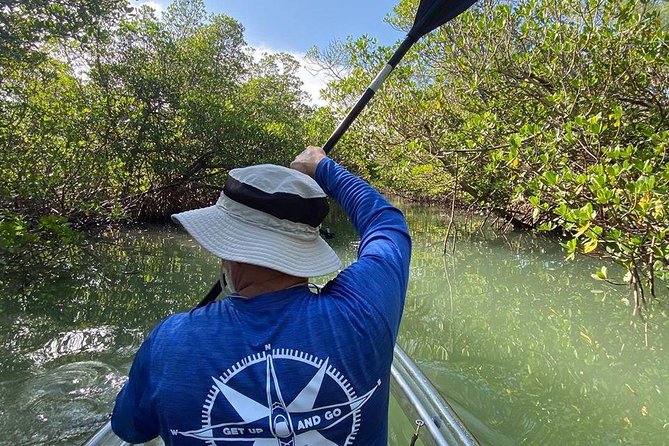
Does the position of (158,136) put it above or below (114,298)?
above

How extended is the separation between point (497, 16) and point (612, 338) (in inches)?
146

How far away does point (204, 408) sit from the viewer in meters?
0.74

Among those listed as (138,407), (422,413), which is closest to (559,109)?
(422,413)

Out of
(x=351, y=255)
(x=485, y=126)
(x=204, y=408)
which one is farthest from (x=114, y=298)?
(x=204, y=408)

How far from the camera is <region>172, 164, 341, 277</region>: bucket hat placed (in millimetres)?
812

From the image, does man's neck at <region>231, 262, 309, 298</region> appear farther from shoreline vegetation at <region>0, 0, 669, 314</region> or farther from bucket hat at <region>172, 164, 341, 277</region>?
shoreline vegetation at <region>0, 0, 669, 314</region>

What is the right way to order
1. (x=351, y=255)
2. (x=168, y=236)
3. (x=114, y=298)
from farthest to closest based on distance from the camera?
(x=168, y=236), (x=351, y=255), (x=114, y=298)

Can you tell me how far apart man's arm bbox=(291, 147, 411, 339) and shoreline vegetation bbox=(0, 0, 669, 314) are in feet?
7.39

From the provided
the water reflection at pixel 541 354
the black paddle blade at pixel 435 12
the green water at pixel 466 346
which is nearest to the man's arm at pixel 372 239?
the black paddle blade at pixel 435 12

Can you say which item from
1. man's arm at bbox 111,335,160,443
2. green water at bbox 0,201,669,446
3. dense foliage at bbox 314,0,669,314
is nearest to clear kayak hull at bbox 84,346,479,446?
green water at bbox 0,201,669,446

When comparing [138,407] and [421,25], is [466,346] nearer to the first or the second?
[421,25]

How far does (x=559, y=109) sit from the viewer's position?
4.75 meters

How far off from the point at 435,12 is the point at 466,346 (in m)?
3.25

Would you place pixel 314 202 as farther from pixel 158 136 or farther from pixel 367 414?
pixel 158 136
